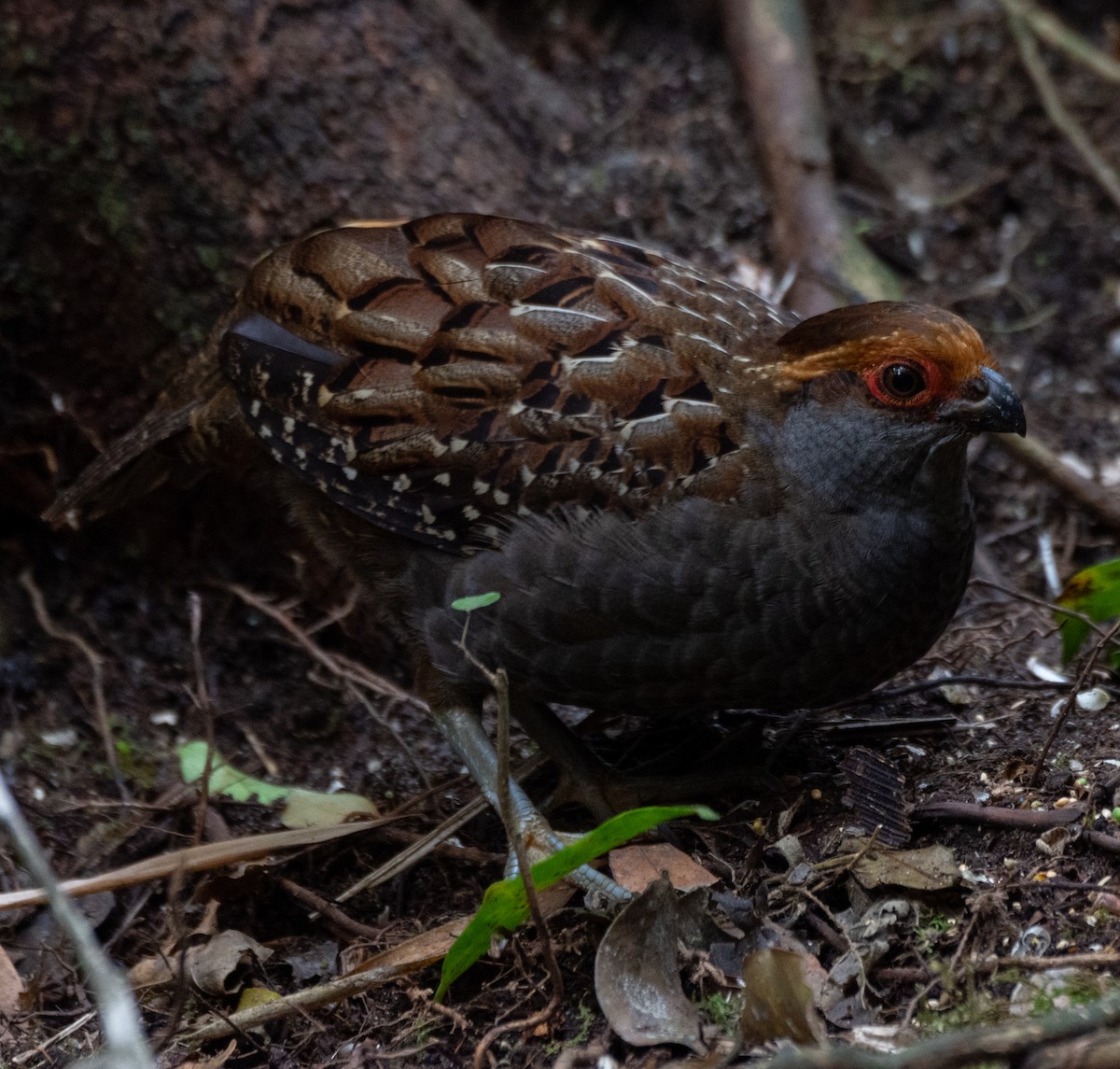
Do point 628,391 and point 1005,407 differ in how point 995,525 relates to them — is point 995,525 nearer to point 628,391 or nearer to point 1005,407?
point 1005,407

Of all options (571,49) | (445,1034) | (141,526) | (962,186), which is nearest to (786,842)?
(445,1034)

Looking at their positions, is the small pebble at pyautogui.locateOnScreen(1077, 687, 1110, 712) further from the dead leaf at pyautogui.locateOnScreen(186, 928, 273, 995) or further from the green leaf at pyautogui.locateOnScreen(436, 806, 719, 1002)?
the dead leaf at pyautogui.locateOnScreen(186, 928, 273, 995)

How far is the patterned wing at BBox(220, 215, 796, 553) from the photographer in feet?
11.8

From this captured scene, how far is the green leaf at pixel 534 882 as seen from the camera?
2807 mm

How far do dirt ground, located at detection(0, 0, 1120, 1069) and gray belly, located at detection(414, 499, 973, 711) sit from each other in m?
0.29

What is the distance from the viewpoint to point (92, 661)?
488 centimetres

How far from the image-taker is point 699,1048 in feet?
9.23

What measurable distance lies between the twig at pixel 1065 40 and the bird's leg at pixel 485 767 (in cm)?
447

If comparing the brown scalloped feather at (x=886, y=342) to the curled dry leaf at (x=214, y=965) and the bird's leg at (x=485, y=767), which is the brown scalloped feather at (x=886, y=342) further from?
the curled dry leaf at (x=214, y=965)

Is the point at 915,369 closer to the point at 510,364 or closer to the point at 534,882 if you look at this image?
the point at 510,364

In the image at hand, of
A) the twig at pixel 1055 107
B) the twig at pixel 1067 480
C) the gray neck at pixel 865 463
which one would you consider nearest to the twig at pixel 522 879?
the gray neck at pixel 865 463

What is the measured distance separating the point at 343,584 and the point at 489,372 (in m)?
1.72

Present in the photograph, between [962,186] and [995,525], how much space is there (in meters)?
1.80

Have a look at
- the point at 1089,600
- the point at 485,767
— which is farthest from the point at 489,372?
the point at 1089,600
